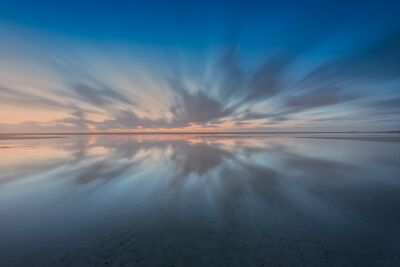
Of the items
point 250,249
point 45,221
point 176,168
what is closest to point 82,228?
Result: point 45,221

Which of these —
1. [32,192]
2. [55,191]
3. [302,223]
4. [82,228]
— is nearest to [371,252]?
[302,223]

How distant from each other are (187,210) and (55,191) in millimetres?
5348

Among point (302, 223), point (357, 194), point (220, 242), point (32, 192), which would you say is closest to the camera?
point (220, 242)

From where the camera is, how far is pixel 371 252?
9.55ft

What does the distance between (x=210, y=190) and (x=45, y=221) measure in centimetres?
479

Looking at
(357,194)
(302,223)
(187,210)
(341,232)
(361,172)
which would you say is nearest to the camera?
(341,232)

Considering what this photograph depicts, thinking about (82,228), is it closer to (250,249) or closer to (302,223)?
(250,249)

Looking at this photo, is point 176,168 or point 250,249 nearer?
point 250,249

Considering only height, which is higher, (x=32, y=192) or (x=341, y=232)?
(x=32, y=192)

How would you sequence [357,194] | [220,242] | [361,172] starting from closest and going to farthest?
[220,242] < [357,194] < [361,172]

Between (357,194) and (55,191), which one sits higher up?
(55,191)

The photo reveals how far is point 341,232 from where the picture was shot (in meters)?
3.46

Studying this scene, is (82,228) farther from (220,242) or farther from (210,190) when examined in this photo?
(210,190)

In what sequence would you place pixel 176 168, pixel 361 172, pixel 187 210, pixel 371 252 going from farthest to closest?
pixel 176 168 < pixel 361 172 < pixel 187 210 < pixel 371 252
